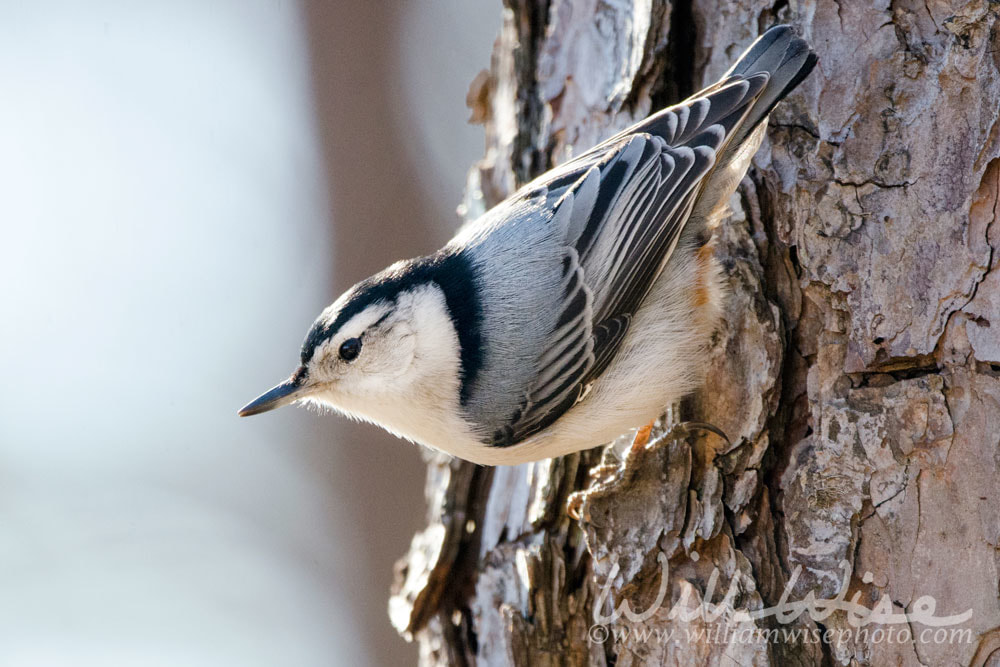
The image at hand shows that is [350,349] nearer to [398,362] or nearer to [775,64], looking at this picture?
[398,362]

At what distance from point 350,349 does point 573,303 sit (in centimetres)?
48

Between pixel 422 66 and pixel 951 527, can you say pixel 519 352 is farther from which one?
pixel 422 66

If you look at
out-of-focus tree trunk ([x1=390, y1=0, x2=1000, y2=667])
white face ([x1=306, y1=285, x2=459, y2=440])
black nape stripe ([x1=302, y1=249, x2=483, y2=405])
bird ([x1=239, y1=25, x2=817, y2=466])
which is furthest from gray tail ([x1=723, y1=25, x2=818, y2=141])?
white face ([x1=306, y1=285, x2=459, y2=440])

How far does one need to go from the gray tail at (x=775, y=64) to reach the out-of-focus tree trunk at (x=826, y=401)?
12 cm

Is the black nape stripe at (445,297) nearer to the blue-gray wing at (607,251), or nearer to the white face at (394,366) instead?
the white face at (394,366)

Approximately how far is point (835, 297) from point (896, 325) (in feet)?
0.41

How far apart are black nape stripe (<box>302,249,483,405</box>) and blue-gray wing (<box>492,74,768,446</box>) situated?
14 centimetres

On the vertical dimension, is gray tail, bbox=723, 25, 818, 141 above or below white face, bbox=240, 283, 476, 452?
above

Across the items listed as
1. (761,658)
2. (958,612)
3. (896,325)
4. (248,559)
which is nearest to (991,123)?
(896,325)

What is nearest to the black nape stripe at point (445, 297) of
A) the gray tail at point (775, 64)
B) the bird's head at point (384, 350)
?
the bird's head at point (384, 350)

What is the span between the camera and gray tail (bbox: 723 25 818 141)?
1.64 meters

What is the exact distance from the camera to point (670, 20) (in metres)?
1.99

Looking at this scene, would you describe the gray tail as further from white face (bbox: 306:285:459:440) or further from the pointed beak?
the pointed beak

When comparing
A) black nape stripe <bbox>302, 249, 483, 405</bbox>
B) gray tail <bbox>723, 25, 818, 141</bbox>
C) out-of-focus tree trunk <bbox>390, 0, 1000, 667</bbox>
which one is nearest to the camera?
out-of-focus tree trunk <bbox>390, 0, 1000, 667</bbox>
